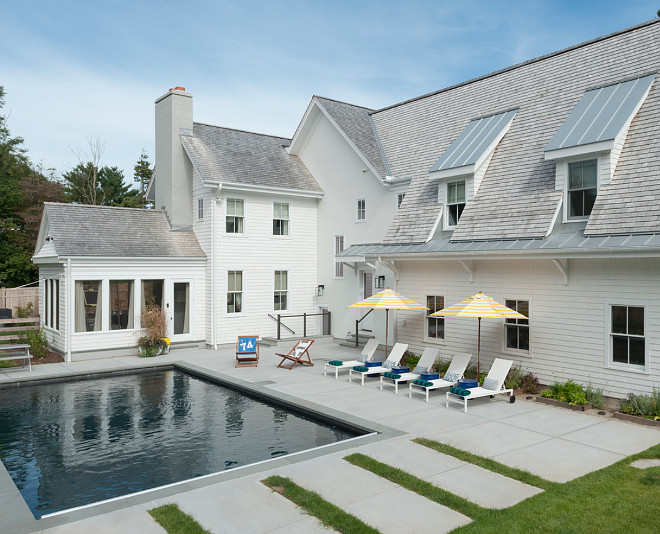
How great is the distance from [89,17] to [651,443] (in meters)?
21.3

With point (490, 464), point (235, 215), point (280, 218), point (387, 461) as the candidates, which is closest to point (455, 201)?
point (280, 218)

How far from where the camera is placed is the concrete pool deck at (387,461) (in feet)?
20.4

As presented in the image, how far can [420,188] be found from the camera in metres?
17.3

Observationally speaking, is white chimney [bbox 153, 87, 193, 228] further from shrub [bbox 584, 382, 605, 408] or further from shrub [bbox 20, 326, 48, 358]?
shrub [bbox 584, 382, 605, 408]

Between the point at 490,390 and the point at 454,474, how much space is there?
4.47 m

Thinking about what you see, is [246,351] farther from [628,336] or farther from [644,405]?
[644,405]

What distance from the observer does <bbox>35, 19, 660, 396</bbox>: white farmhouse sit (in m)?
11.5

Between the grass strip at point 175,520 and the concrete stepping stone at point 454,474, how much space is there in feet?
10.2

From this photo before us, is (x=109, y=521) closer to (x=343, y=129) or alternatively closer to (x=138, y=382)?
(x=138, y=382)

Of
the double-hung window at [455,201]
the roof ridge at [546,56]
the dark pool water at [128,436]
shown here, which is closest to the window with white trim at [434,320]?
the double-hung window at [455,201]

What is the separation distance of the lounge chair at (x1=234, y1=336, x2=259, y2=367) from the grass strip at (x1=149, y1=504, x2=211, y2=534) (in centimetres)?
998

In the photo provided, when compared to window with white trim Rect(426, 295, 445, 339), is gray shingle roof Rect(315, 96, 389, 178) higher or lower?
higher

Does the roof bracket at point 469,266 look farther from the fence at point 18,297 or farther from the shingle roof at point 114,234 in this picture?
the fence at point 18,297

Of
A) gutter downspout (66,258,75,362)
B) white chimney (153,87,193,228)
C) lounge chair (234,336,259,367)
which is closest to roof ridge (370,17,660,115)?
white chimney (153,87,193,228)
